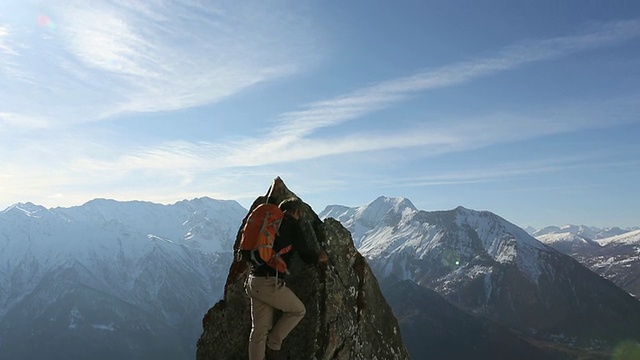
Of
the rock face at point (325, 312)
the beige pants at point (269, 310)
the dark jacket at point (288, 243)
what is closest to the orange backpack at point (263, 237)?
the dark jacket at point (288, 243)

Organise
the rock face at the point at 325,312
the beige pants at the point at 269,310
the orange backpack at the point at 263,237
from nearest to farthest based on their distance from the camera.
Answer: the orange backpack at the point at 263,237 < the beige pants at the point at 269,310 < the rock face at the point at 325,312

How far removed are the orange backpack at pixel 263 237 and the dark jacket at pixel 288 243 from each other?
227 millimetres

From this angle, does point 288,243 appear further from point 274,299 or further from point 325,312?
point 325,312

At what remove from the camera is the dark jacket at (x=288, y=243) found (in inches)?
567

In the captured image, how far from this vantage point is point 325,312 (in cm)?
1694

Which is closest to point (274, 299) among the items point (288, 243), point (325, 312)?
point (288, 243)

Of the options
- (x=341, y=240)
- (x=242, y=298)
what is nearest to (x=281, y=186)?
(x=341, y=240)

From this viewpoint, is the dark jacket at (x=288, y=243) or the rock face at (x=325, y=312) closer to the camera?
the dark jacket at (x=288, y=243)

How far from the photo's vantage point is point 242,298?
18375 mm

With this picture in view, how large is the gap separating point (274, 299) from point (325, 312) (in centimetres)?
315

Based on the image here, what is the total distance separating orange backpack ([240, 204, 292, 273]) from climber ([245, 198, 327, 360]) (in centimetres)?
25

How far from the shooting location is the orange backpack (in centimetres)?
1398

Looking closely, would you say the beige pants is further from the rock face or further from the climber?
the rock face

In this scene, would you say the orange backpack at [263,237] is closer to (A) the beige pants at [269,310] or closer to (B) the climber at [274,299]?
(B) the climber at [274,299]
